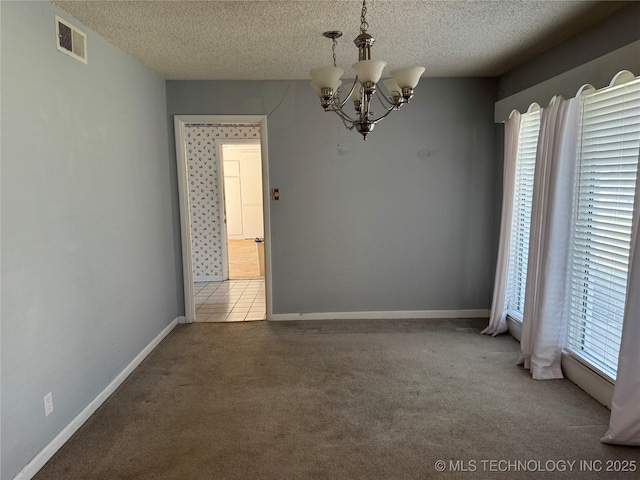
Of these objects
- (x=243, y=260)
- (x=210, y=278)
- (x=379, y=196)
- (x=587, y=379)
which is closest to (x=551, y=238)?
(x=587, y=379)

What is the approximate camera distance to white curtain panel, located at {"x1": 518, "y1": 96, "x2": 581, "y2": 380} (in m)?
2.92

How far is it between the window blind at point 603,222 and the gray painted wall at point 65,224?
10.5 ft

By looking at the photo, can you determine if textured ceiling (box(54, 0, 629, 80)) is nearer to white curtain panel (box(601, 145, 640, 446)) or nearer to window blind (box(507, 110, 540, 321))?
window blind (box(507, 110, 540, 321))

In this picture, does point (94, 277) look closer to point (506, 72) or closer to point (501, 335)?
point (501, 335)

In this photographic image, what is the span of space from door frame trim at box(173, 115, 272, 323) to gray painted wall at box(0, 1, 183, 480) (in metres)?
0.56

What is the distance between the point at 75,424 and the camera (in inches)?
101

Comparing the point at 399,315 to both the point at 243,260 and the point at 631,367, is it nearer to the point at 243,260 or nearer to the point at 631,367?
the point at 631,367

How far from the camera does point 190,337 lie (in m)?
4.11

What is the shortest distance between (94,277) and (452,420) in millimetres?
2422

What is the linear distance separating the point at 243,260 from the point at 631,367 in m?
6.62

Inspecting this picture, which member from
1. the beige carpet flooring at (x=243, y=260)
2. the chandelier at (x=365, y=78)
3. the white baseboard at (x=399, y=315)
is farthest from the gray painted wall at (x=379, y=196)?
the beige carpet flooring at (x=243, y=260)

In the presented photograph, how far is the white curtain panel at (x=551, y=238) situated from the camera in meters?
2.92

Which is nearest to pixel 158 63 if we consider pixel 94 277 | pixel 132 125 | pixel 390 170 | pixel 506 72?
pixel 132 125

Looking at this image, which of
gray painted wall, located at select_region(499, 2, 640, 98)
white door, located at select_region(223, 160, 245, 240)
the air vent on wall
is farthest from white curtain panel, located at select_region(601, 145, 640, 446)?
white door, located at select_region(223, 160, 245, 240)
